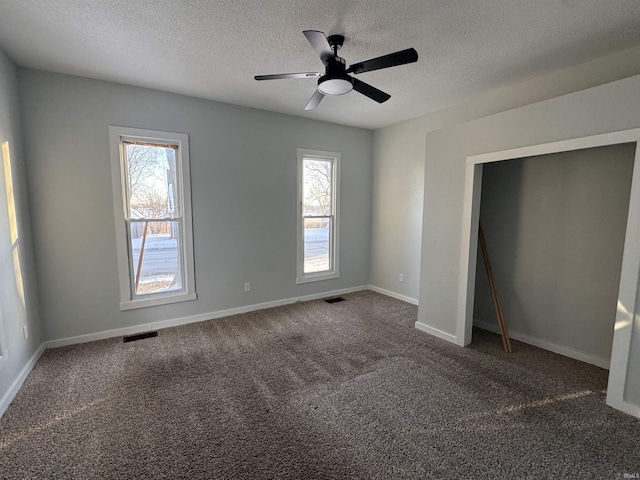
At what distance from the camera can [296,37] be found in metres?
2.35

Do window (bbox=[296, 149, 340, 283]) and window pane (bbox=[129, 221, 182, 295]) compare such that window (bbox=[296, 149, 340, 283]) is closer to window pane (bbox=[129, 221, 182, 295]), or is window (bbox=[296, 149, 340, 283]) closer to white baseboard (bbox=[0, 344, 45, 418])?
window pane (bbox=[129, 221, 182, 295])

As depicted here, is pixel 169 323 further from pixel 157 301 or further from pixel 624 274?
pixel 624 274

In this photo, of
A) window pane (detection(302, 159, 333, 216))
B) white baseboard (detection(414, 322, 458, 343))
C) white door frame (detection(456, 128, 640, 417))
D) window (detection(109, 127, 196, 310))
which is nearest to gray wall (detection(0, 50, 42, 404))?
window (detection(109, 127, 196, 310))

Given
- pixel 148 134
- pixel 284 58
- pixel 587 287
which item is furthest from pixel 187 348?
pixel 587 287

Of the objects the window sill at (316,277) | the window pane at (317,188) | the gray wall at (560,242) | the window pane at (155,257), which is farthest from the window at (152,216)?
the gray wall at (560,242)

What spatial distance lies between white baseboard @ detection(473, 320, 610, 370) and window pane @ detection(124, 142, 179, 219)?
4188 mm

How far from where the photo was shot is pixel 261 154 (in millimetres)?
4148

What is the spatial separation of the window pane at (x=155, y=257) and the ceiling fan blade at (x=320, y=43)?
2.69m

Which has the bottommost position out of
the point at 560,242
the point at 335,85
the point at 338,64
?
the point at 560,242

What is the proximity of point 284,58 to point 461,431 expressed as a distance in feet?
10.8

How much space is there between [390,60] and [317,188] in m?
2.90

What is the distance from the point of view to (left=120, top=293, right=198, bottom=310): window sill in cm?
343

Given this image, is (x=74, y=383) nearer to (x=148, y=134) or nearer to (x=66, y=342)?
(x=66, y=342)

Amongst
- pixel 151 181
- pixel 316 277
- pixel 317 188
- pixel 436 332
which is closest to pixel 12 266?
pixel 151 181
